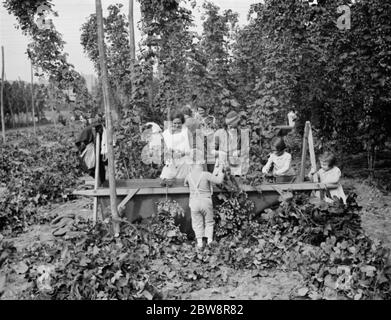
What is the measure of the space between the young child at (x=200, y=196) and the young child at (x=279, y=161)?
47.1 inches

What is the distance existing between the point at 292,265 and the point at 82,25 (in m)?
17.3

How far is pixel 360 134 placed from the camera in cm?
812

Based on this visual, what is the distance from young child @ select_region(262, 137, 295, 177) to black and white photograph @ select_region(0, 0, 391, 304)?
0.02 metres

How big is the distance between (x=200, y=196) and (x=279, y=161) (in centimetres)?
159

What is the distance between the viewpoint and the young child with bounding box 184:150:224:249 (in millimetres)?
5246

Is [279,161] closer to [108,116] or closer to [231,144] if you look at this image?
[231,144]

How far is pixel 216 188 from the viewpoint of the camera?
565 cm

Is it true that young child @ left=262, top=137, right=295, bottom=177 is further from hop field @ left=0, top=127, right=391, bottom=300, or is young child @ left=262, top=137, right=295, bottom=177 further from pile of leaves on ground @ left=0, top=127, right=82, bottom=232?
pile of leaves on ground @ left=0, top=127, right=82, bottom=232

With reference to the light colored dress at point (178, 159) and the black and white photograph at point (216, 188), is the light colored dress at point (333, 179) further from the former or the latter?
the light colored dress at point (178, 159)

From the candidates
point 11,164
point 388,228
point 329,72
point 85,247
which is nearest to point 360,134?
point 329,72

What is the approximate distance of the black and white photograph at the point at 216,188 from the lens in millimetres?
4043

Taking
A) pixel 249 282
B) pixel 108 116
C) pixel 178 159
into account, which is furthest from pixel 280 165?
pixel 108 116

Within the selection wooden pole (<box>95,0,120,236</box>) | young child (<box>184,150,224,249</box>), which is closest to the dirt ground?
young child (<box>184,150,224,249</box>)
